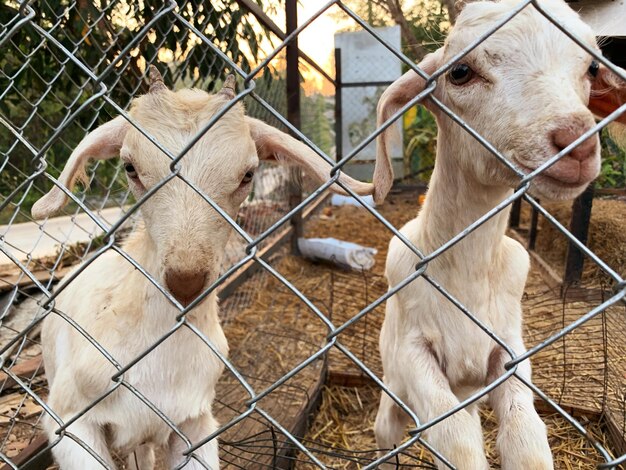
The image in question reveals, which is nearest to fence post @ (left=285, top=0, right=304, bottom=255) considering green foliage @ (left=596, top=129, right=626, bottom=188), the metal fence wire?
the metal fence wire

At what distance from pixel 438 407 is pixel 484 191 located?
0.76 metres

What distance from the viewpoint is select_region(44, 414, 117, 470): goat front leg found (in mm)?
1708

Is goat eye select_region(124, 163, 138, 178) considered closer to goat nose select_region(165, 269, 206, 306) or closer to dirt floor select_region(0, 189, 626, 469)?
goat nose select_region(165, 269, 206, 306)

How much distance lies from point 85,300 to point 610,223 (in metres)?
3.49

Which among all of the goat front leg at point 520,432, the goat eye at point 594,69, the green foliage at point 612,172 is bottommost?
the goat front leg at point 520,432

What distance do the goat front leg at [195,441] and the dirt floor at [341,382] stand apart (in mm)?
89

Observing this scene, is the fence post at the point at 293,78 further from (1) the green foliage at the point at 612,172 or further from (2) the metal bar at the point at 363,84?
(2) the metal bar at the point at 363,84

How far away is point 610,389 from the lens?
2.85 m

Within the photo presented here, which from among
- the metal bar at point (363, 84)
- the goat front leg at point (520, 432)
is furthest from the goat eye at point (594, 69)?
the metal bar at point (363, 84)

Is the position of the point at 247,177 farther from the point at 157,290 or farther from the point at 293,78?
the point at 293,78

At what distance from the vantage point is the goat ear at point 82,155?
5.78ft

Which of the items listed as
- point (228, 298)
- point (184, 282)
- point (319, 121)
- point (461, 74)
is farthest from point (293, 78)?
point (184, 282)

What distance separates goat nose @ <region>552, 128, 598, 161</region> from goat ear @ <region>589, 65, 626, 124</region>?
61 centimetres

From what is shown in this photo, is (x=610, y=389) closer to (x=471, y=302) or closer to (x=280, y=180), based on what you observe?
(x=471, y=302)
